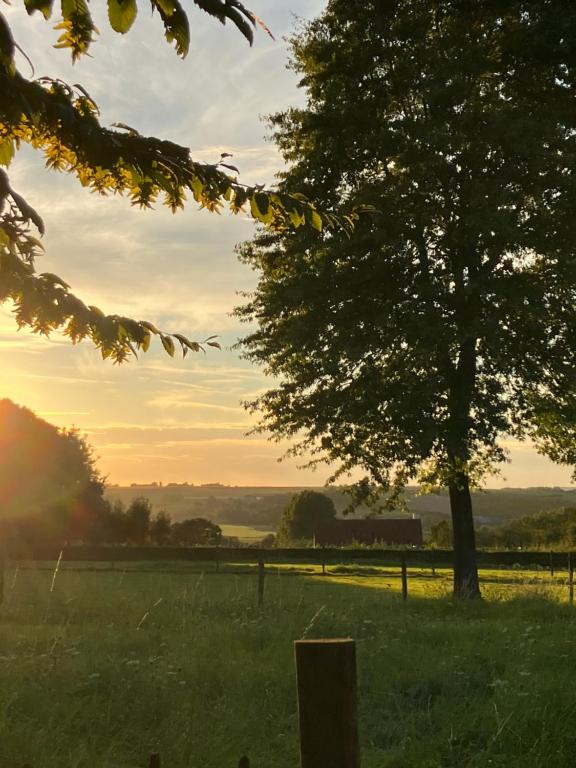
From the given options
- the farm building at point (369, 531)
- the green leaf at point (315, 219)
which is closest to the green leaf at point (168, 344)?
the green leaf at point (315, 219)

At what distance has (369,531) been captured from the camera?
63469 mm

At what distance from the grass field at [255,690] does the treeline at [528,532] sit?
41690 millimetres

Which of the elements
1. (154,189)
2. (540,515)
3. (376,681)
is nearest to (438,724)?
(376,681)

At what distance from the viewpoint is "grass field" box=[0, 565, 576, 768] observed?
5.67 metres

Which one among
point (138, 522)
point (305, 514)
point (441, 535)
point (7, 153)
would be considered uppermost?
point (7, 153)

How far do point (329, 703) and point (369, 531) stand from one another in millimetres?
62593

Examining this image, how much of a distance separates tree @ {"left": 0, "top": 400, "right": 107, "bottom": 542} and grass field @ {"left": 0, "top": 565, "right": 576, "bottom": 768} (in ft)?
124

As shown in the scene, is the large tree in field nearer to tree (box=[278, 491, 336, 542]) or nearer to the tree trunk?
the tree trunk

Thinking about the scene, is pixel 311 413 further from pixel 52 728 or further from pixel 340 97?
pixel 52 728

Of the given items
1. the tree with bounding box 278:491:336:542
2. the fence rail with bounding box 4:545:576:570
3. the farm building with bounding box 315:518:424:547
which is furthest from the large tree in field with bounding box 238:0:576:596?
the tree with bounding box 278:491:336:542

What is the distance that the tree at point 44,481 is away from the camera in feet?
157

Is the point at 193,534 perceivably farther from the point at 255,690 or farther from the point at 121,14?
the point at 121,14

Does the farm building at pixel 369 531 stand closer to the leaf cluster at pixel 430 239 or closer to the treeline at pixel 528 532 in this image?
the treeline at pixel 528 532

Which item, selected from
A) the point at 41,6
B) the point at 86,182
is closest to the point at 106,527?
the point at 86,182
